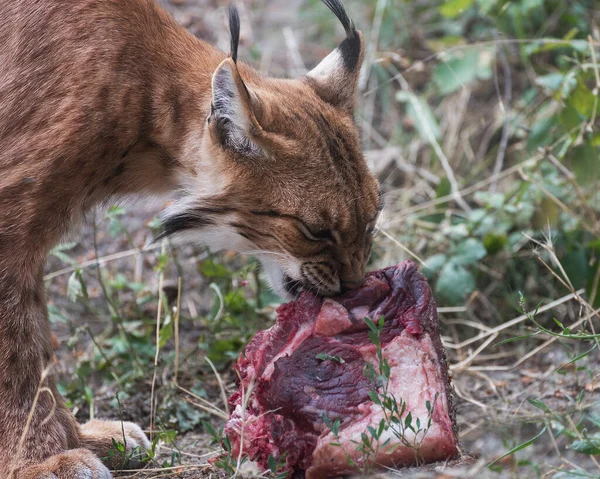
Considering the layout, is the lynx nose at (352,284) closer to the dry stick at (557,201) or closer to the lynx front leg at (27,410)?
the lynx front leg at (27,410)

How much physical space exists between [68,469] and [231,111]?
1749 mm

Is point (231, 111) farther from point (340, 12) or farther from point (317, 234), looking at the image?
point (340, 12)

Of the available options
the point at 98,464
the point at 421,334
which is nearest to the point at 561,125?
the point at 421,334

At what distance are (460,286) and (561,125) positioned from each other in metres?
1.43

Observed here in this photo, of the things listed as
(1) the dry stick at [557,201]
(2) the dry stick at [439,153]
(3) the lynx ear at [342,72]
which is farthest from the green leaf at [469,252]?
(3) the lynx ear at [342,72]

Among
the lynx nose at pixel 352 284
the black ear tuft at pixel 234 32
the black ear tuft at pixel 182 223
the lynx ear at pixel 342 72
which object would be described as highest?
the black ear tuft at pixel 234 32

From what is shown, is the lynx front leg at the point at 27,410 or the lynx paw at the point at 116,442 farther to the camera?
the lynx paw at the point at 116,442

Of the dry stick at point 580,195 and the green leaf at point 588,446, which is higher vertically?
the green leaf at point 588,446

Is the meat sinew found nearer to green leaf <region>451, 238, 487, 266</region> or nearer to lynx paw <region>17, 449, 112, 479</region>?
lynx paw <region>17, 449, 112, 479</region>

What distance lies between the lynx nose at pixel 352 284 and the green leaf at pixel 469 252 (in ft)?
6.04

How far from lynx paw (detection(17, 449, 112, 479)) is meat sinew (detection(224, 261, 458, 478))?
2.16ft

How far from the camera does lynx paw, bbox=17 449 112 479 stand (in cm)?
383

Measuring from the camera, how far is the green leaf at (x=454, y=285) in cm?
578

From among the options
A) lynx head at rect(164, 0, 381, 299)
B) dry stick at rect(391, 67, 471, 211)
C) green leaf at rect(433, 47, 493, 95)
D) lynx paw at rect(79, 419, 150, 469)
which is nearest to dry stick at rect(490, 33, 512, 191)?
green leaf at rect(433, 47, 493, 95)
